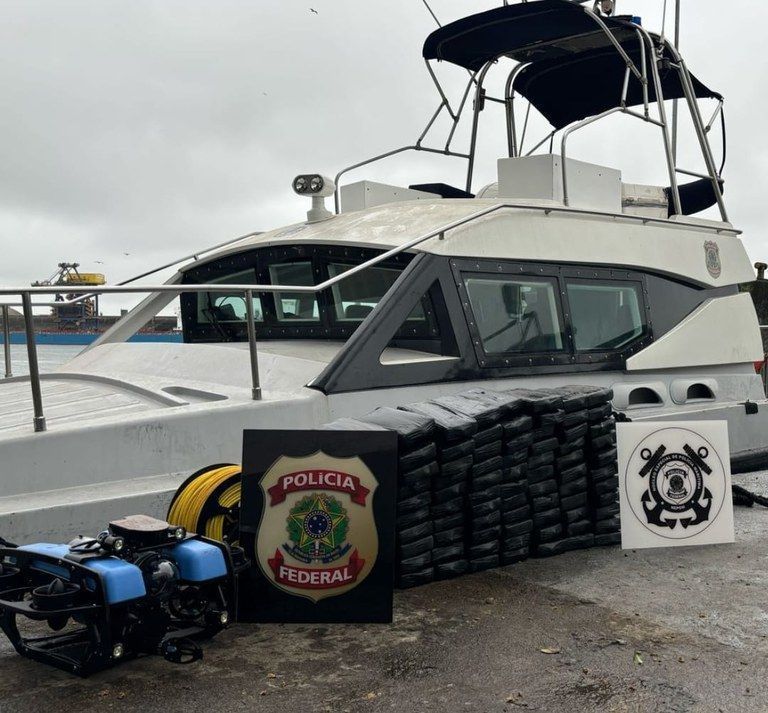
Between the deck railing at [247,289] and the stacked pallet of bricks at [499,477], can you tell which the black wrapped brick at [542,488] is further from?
the deck railing at [247,289]

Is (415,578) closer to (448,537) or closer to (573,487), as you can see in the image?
(448,537)

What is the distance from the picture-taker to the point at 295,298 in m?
7.13

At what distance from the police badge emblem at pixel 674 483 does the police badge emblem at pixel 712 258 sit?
2.85 meters

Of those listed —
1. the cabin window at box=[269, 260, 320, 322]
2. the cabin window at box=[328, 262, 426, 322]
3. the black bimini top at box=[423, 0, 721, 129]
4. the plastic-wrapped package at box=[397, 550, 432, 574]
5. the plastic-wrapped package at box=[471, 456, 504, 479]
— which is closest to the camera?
the plastic-wrapped package at box=[397, 550, 432, 574]

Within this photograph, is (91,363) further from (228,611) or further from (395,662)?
(395,662)

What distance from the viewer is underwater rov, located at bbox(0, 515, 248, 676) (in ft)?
11.7

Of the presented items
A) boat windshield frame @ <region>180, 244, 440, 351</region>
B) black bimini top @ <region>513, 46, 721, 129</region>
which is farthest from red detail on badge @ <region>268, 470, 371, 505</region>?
black bimini top @ <region>513, 46, 721, 129</region>

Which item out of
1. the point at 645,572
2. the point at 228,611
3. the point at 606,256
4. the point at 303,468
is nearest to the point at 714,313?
the point at 606,256

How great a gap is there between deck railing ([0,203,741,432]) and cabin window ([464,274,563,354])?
0.50m

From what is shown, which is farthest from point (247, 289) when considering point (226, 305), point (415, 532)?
point (226, 305)

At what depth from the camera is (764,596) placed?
488 centimetres

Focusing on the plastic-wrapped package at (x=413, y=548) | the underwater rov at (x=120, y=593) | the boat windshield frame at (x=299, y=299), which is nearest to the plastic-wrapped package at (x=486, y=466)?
the plastic-wrapped package at (x=413, y=548)

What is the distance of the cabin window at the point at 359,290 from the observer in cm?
662

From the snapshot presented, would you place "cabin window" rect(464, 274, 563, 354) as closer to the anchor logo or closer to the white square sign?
the white square sign
